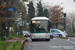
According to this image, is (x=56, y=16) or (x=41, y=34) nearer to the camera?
(x=41, y=34)

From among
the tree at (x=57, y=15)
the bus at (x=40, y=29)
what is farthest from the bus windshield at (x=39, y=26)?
the tree at (x=57, y=15)

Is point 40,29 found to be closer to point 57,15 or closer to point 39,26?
point 39,26

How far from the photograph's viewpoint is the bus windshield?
24.6 metres

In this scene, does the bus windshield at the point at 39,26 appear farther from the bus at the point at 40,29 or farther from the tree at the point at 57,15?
the tree at the point at 57,15

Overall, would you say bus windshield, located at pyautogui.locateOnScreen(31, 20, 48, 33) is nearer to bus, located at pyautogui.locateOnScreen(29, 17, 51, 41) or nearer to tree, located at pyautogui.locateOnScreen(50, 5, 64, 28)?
bus, located at pyautogui.locateOnScreen(29, 17, 51, 41)

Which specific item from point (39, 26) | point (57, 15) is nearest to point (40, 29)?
point (39, 26)

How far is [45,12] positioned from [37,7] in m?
2.98

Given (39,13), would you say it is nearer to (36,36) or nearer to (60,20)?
(60,20)

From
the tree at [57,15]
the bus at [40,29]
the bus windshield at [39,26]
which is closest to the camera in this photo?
the bus at [40,29]

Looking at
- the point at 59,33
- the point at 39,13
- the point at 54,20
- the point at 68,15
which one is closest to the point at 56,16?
the point at 54,20

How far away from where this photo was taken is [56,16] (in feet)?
206

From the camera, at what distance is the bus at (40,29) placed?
24.4 metres

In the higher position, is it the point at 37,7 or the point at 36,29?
the point at 37,7

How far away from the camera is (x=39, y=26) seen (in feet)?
81.4
